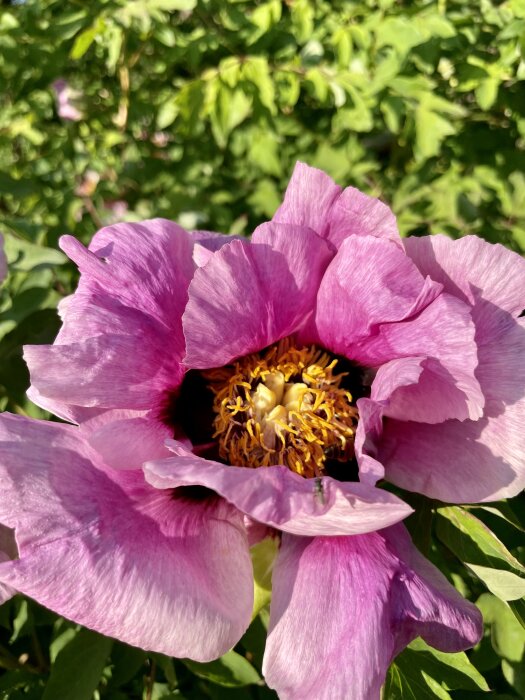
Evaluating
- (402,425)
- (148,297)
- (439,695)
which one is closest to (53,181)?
(148,297)

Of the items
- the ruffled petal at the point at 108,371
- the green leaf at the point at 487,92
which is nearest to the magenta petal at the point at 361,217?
the ruffled petal at the point at 108,371

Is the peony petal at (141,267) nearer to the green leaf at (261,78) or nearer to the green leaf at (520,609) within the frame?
the green leaf at (520,609)

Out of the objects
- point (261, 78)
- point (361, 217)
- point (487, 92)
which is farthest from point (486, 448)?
point (261, 78)

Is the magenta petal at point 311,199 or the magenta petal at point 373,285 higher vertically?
the magenta petal at point 311,199

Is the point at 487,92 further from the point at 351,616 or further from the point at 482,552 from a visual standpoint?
the point at 351,616

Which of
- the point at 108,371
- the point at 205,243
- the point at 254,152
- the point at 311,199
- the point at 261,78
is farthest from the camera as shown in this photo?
the point at 254,152
